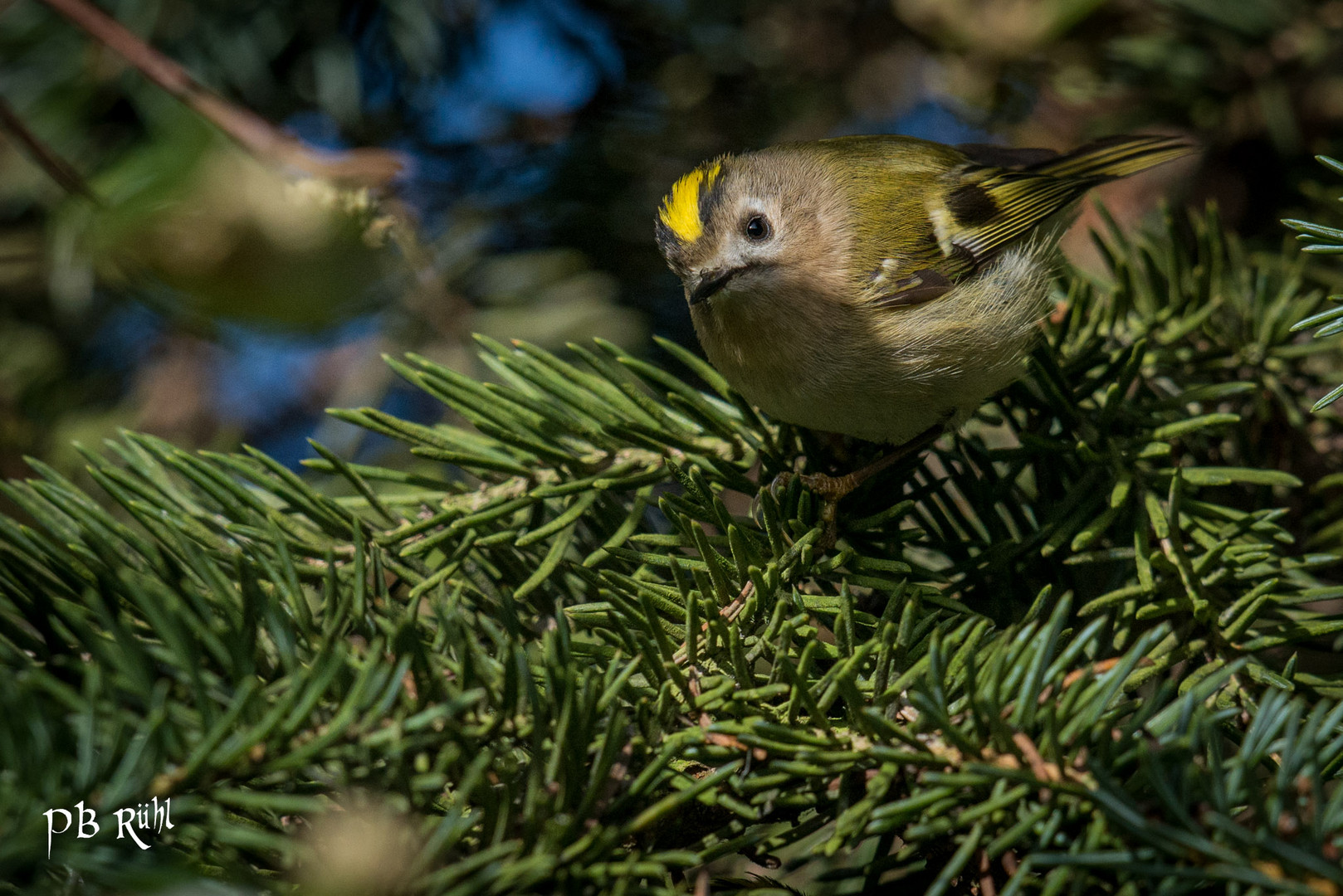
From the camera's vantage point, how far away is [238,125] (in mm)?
1154

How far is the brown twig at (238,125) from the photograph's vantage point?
45.2 inches

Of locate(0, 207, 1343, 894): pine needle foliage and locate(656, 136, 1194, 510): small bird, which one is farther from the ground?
locate(656, 136, 1194, 510): small bird

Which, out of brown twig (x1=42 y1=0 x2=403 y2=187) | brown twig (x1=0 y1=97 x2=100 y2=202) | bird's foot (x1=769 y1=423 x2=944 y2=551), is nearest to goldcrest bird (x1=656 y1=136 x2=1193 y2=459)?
bird's foot (x1=769 y1=423 x2=944 y2=551)

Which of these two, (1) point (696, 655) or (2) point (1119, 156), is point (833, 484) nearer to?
Answer: (1) point (696, 655)

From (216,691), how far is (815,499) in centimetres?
64

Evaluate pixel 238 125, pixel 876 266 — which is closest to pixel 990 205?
pixel 876 266

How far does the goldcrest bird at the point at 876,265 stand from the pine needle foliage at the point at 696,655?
15 centimetres

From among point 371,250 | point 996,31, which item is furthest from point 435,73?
point 996,31

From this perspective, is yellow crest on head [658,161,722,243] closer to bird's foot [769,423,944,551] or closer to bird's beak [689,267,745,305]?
bird's beak [689,267,745,305]

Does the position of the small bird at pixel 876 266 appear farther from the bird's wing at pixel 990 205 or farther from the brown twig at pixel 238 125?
the brown twig at pixel 238 125

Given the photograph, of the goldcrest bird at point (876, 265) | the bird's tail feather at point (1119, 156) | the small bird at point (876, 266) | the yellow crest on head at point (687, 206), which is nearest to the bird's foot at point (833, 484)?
the small bird at point (876, 266)

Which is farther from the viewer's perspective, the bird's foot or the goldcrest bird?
the goldcrest bird

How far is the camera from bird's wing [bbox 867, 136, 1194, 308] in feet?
5.41

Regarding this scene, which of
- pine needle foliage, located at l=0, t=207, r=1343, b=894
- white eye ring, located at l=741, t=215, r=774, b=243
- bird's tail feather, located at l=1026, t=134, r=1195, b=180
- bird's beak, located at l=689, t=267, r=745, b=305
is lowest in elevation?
pine needle foliage, located at l=0, t=207, r=1343, b=894
